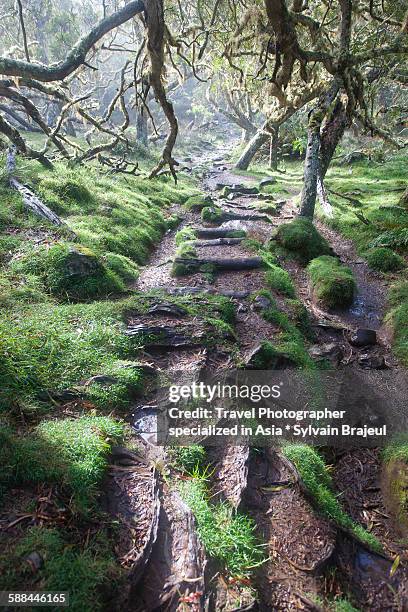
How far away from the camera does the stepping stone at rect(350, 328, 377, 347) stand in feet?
22.8

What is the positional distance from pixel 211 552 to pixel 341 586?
121 cm

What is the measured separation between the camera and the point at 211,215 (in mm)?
13141

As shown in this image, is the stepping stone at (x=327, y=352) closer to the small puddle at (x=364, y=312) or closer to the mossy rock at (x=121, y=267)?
the small puddle at (x=364, y=312)

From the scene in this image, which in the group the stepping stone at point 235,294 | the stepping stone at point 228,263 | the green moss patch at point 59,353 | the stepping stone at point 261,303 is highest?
the stepping stone at point 228,263

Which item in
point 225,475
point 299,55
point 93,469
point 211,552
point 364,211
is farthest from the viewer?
point 364,211

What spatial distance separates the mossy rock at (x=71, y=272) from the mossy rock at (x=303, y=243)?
472cm

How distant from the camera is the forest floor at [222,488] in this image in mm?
2947

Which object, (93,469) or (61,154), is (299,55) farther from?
(61,154)

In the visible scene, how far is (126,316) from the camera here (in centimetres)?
614

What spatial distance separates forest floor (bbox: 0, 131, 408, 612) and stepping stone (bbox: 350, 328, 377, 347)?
2.6 inches

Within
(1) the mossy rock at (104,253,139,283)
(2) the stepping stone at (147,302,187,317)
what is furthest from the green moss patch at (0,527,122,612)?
(1) the mossy rock at (104,253,139,283)

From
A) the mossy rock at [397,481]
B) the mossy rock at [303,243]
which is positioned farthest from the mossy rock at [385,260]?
the mossy rock at [397,481]

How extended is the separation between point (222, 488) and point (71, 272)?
15.6ft

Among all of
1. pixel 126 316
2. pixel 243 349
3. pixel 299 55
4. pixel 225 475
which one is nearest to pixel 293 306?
pixel 243 349
